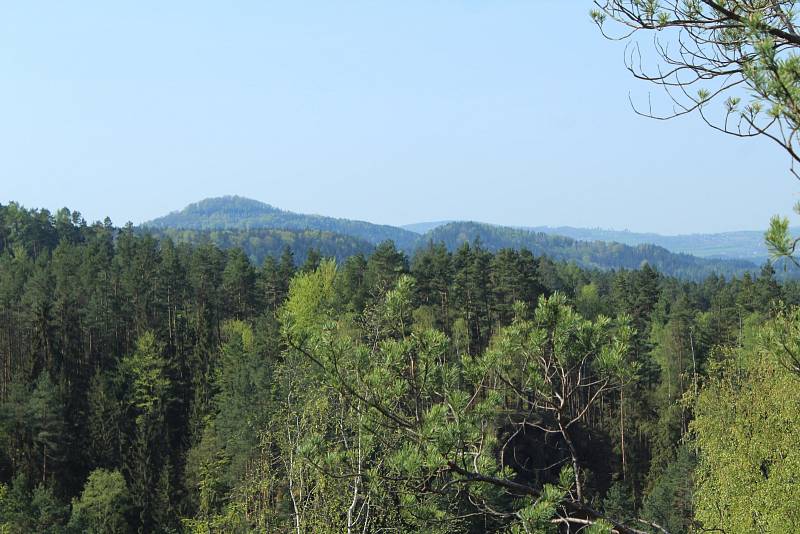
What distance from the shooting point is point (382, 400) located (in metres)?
6.06

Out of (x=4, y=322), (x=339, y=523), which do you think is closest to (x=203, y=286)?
(x=4, y=322)

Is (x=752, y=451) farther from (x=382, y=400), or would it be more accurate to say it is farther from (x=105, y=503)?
(x=105, y=503)

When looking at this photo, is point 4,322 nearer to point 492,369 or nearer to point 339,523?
point 339,523

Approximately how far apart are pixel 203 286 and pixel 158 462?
23.1 metres

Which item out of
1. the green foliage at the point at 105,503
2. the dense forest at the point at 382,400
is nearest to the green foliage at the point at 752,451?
the dense forest at the point at 382,400

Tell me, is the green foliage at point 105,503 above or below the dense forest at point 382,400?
below

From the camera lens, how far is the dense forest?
6.07 metres

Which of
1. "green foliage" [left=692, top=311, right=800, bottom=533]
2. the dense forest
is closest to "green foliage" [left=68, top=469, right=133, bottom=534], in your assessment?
the dense forest

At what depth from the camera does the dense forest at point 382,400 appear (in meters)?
6.07

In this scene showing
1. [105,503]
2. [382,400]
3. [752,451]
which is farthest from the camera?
[105,503]

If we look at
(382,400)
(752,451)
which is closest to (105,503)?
(752,451)

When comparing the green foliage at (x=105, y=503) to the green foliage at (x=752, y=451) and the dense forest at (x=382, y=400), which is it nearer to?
the dense forest at (x=382, y=400)

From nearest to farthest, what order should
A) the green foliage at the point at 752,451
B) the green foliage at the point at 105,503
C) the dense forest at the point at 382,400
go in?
1. the dense forest at the point at 382,400
2. the green foliage at the point at 752,451
3. the green foliage at the point at 105,503

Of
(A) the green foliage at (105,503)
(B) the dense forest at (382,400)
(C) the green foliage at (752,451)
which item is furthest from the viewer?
(A) the green foliage at (105,503)
